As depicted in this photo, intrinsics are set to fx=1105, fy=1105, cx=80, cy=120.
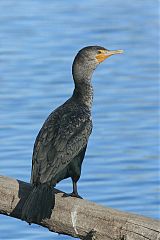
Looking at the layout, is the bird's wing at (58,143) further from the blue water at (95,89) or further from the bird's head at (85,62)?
the blue water at (95,89)

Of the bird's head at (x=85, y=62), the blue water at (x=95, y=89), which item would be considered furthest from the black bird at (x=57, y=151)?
the blue water at (x=95, y=89)

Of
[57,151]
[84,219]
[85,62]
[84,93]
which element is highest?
[85,62]

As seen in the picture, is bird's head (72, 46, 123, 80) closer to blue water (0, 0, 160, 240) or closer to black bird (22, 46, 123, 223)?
black bird (22, 46, 123, 223)

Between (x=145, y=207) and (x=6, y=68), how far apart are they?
223 inches

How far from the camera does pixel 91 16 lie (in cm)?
1877

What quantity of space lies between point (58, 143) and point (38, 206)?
0.64 meters

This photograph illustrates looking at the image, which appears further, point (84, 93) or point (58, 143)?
point (84, 93)

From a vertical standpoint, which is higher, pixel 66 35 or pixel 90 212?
pixel 66 35

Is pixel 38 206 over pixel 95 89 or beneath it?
beneath

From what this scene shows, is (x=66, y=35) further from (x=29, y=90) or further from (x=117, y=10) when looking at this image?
(x=29, y=90)

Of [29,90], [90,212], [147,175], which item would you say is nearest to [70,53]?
[29,90]

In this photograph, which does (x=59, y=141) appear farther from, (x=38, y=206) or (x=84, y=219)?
(x=84, y=219)

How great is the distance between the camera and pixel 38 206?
6.39 metres

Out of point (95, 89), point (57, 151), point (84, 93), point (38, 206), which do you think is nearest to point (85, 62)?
point (84, 93)
